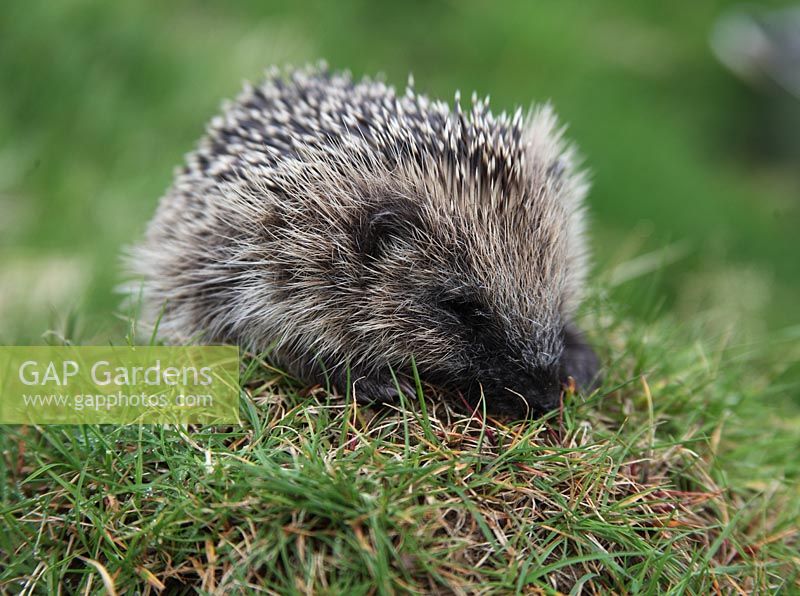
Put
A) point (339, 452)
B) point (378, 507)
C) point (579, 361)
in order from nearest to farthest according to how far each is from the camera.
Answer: point (378, 507) → point (339, 452) → point (579, 361)

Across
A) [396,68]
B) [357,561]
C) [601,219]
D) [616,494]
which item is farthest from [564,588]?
[396,68]

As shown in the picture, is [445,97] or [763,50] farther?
[763,50]

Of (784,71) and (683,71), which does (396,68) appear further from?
(784,71)

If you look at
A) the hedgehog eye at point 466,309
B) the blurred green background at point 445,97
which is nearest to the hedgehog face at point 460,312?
the hedgehog eye at point 466,309

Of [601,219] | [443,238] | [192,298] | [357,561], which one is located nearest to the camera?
[357,561]

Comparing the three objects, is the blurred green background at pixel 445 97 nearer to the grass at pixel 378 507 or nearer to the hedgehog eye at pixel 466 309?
the grass at pixel 378 507

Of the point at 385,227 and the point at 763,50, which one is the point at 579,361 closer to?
the point at 385,227

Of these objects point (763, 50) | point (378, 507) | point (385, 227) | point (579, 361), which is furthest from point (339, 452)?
point (763, 50)

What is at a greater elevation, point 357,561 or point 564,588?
point 357,561

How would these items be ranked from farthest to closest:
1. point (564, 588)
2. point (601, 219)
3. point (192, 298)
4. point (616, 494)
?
point (601, 219), point (192, 298), point (616, 494), point (564, 588)
